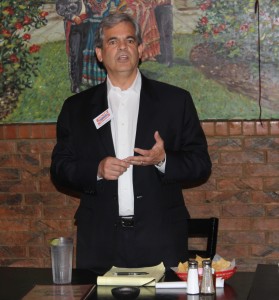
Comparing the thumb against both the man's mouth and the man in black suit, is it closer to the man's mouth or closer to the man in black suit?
the man in black suit

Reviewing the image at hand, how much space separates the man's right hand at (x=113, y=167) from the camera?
294cm

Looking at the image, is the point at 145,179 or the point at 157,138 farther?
the point at 145,179

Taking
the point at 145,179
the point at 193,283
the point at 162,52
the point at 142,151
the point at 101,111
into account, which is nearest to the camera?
the point at 193,283

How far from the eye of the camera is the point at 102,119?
10.6 ft

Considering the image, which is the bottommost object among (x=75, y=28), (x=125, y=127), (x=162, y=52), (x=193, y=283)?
(x=193, y=283)

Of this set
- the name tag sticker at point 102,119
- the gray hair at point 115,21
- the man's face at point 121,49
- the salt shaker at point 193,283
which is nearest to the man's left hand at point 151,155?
the name tag sticker at point 102,119

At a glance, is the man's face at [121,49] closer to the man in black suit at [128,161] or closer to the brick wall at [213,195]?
the man in black suit at [128,161]

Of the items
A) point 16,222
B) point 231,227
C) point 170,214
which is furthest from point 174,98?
point 16,222

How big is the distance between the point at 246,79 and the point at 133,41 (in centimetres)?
97

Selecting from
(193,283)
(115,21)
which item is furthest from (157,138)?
(193,283)

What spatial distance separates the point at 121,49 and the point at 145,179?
0.60m

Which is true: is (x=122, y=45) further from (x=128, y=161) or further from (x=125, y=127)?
(x=128, y=161)

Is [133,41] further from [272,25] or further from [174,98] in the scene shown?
[272,25]

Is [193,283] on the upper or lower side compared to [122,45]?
lower
